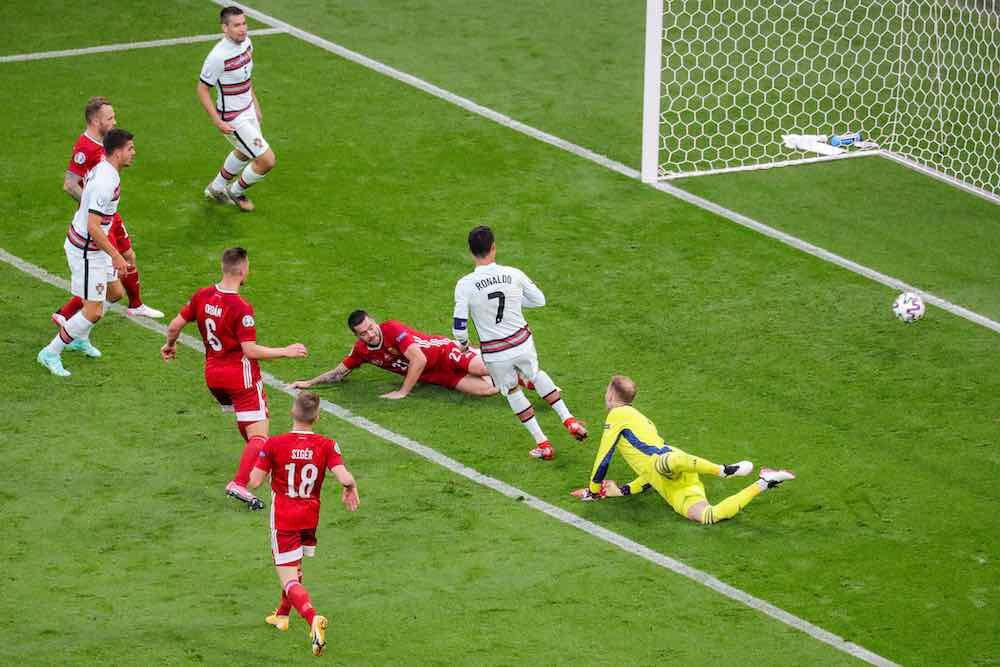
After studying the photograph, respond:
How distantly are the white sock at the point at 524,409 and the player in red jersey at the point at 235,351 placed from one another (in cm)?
184

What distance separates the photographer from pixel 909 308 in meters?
14.4

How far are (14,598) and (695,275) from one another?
7.51 meters

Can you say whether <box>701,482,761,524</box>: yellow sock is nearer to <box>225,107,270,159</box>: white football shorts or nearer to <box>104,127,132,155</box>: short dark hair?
<box>104,127,132,155</box>: short dark hair

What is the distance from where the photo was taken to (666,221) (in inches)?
661

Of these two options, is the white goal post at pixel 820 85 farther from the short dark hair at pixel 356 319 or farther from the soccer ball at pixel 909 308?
the short dark hair at pixel 356 319

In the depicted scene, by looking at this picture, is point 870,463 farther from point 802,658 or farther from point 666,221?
point 666,221

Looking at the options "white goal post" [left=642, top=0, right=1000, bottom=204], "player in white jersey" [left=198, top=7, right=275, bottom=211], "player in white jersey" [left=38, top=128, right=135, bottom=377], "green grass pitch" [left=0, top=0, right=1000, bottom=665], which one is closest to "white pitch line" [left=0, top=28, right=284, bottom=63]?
"green grass pitch" [left=0, top=0, right=1000, bottom=665]

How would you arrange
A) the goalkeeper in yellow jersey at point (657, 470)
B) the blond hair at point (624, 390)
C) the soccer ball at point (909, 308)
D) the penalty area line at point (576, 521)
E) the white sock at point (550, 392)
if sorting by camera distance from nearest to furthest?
the penalty area line at point (576, 521) → the goalkeeper in yellow jersey at point (657, 470) → the blond hair at point (624, 390) → the white sock at point (550, 392) → the soccer ball at point (909, 308)

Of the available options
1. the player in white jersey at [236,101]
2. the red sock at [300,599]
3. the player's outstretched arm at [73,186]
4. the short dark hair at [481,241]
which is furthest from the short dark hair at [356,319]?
the player in white jersey at [236,101]

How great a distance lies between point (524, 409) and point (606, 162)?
634 centimetres

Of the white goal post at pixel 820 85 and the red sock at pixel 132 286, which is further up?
the white goal post at pixel 820 85

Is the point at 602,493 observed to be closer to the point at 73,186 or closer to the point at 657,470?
the point at 657,470

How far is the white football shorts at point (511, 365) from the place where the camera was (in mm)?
12242

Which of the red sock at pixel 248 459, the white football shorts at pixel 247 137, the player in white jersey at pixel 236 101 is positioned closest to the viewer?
the red sock at pixel 248 459
